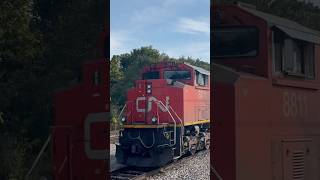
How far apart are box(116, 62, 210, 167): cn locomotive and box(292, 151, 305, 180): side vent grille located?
3.49 feet

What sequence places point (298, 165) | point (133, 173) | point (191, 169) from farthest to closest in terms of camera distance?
point (298, 165) < point (191, 169) < point (133, 173)

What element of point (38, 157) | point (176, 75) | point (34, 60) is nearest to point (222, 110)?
point (176, 75)

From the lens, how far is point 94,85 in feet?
10.0

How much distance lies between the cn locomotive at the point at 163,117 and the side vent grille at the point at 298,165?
1.06 meters

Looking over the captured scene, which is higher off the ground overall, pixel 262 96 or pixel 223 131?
pixel 262 96

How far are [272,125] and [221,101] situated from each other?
0.86 metres

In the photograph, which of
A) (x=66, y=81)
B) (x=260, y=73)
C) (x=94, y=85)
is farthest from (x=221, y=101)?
(x=66, y=81)

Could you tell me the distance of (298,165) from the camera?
4.18 meters

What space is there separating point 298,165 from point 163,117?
1.58 m

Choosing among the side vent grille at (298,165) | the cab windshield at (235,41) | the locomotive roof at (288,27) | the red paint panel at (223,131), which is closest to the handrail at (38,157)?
the red paint panel at (223,131)

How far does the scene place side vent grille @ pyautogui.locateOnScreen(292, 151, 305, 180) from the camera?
412cm

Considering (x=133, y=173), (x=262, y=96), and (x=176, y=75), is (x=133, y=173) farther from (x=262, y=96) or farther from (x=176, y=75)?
(x=262, y=96)

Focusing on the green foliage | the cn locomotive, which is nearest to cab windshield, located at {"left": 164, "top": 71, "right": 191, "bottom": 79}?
the cn locomotive

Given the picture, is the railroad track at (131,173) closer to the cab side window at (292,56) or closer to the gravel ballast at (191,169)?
the gravel ballast at (191,169)
